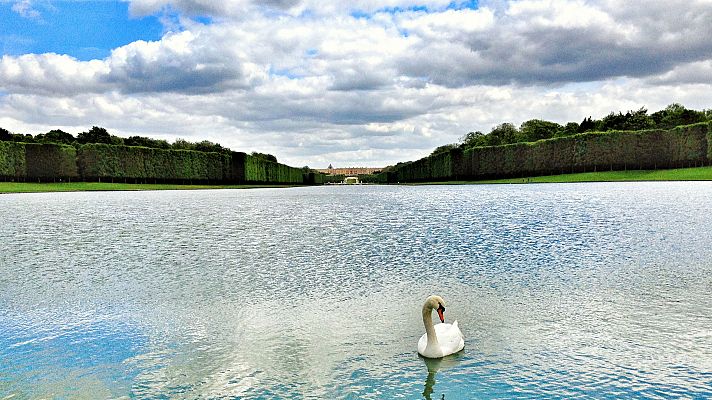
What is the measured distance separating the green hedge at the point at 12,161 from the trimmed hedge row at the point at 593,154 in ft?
253

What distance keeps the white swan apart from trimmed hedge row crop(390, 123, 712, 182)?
3126 inches

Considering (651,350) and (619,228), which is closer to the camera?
(651,350)

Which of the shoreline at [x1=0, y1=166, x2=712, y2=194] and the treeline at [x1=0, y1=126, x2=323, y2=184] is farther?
the treeline at [x1=0, y1=126, x2=323, y2=184]

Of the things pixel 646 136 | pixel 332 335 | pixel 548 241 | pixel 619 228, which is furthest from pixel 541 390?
pixel 646 136

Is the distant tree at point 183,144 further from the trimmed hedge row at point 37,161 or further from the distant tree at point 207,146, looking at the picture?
the trimmed hedge row at point 37,161

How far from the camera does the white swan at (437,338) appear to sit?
26.6 ft

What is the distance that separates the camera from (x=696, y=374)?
7305mm

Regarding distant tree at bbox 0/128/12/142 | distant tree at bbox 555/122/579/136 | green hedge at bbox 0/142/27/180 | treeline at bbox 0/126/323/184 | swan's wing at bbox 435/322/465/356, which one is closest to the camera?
swan's wing at bbox 435/322/465/356

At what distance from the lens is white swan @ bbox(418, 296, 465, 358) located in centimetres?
812

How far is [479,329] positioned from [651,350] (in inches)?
105

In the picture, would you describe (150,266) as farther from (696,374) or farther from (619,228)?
(619,228)

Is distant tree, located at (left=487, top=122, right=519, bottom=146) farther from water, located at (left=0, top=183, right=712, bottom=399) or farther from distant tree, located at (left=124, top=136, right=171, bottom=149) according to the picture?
water, located at (left=0, top=183, right=712, bottom=399)

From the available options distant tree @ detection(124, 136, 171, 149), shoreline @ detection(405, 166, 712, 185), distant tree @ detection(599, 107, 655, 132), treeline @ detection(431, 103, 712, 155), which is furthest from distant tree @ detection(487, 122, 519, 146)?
distant tree @ detection(124, 136, 171, 149)

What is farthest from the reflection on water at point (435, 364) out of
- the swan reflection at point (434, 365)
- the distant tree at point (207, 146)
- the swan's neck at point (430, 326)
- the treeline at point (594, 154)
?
the distant tree at point (207, 146)
